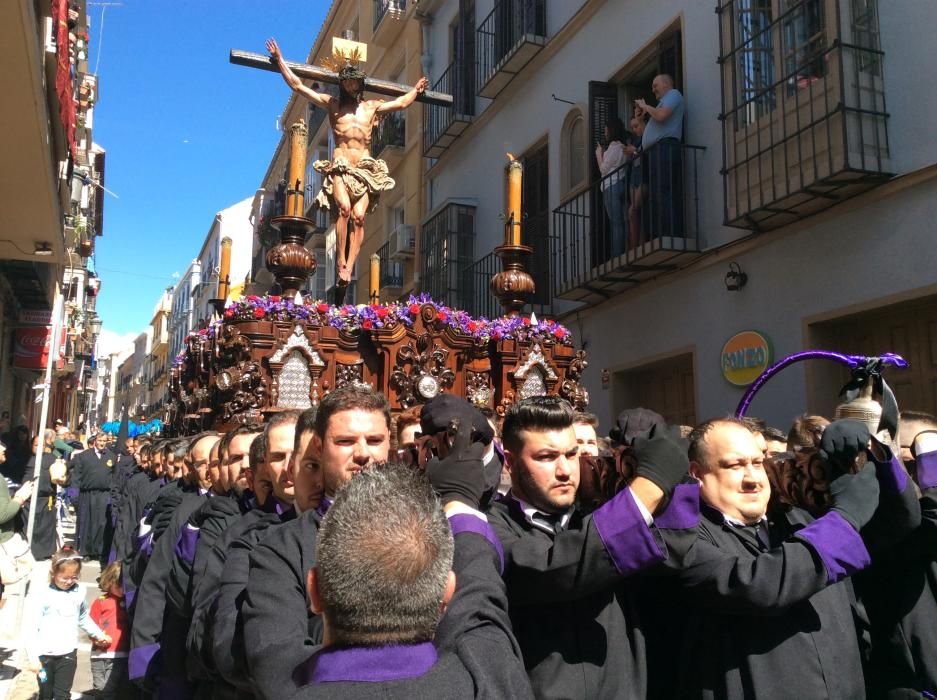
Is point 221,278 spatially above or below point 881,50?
below

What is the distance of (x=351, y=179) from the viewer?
7121mm

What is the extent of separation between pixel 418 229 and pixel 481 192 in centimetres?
238

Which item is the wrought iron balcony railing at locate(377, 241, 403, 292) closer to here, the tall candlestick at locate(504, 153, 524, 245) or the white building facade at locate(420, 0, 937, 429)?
the white building facade at locate(420, 0, 937, 429)

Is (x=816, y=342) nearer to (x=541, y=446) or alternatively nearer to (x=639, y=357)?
(x=639, y=357)

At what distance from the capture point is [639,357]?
9.26 m

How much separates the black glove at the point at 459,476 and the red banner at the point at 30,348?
557 inches

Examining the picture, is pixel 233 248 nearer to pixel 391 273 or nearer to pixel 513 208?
pixel 391 273

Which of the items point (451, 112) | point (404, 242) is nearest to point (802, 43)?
point (451, 112)

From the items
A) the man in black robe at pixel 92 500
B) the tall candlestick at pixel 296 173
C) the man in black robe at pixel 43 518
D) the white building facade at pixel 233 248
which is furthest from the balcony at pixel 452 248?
the white building facade at pixel 233 248

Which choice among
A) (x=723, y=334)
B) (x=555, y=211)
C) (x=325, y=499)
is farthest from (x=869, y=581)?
(x=555, y=211)

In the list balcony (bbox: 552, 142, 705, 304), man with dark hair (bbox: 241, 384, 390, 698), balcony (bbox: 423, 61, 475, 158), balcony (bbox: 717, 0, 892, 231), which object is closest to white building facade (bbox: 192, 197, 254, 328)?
balcony (bbox: 423, 61, 475, 158)

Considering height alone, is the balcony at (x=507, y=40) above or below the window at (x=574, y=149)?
above

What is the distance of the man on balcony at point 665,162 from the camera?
26.6ft

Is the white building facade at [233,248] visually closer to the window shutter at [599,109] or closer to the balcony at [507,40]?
the balcony at [507,40]
